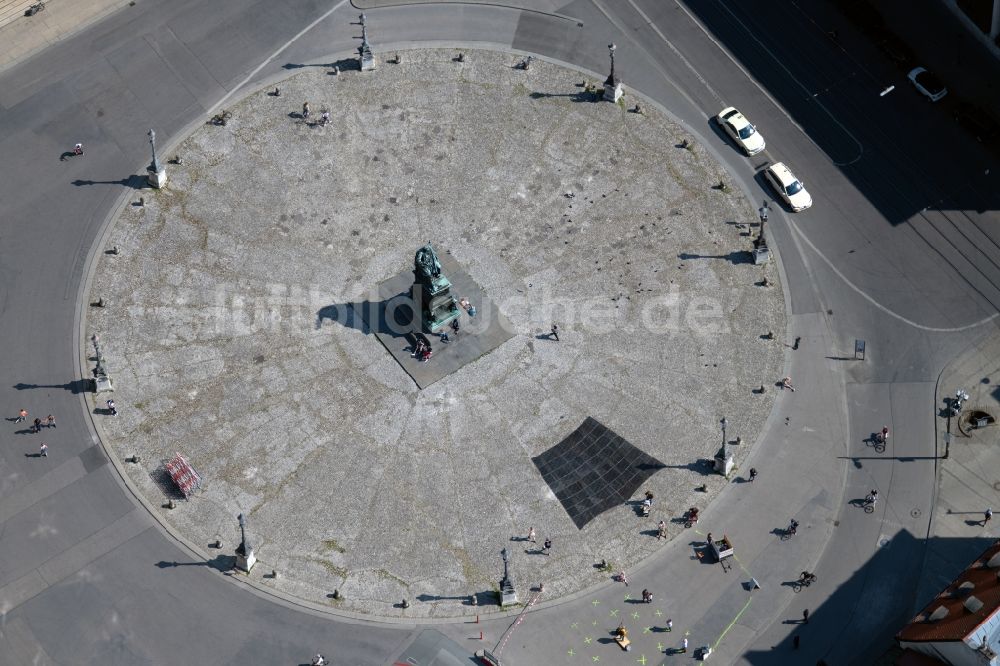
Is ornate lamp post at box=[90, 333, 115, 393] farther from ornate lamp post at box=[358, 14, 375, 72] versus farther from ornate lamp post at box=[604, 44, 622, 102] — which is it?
ornate lamp post at box=[604, 44, 622, 102]

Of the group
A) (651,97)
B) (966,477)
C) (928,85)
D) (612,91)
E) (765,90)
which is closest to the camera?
(966,477)

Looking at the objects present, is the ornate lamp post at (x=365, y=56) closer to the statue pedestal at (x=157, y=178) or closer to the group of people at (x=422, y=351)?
the statue pedestal at (x=157, y=178)

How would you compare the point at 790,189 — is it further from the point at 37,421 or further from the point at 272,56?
the point at 37,421

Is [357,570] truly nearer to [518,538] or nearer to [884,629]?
[518,538]

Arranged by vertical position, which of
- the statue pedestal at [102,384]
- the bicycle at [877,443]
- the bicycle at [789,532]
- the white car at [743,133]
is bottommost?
the bicycle at [789,532]

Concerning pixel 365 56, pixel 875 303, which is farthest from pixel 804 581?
pixel 365 56

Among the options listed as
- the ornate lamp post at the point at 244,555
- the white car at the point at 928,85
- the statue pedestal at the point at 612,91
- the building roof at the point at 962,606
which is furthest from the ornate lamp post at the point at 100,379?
the white car at the point at 928,85
